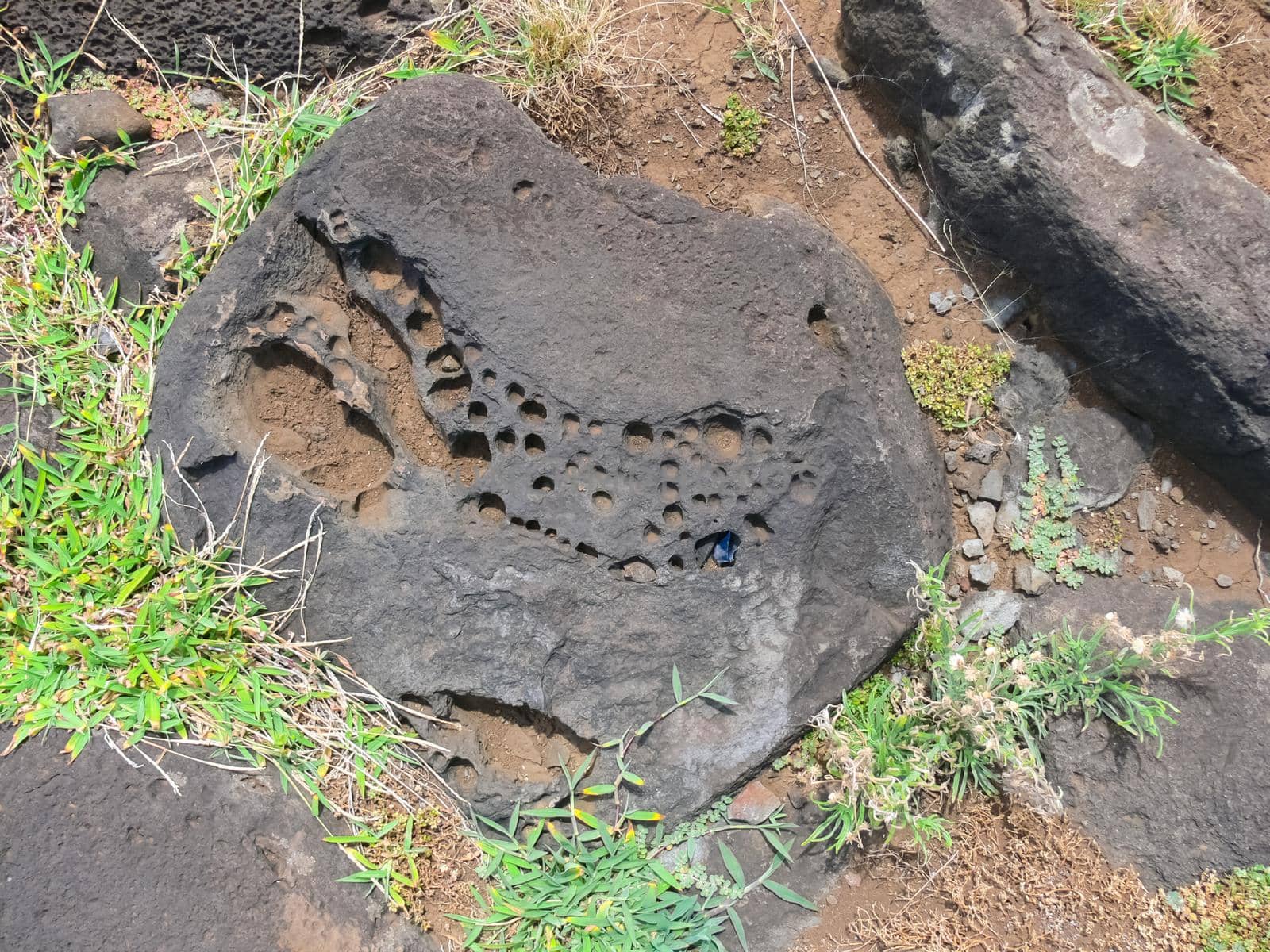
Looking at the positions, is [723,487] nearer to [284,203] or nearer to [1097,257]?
[1097,257]

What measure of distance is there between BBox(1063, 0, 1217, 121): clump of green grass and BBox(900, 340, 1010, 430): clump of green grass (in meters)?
0.95

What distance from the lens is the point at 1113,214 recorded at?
2553 mm

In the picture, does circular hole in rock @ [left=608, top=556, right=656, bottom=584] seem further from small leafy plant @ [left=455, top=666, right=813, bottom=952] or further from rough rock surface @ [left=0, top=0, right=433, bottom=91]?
rough rock surface @ [left=0, top=0, right=433, bottom=91]

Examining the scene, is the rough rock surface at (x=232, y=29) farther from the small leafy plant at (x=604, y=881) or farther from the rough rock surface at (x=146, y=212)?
the small leafy plant at (x=604, y=881)

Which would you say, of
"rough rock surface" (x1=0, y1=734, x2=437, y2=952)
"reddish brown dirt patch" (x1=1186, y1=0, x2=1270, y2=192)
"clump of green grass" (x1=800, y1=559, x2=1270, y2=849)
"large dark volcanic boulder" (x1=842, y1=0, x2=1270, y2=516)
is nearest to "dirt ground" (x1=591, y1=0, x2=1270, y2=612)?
"reddish brown dirt patch" (x1=1186, y1=0, x2=1270, y2=192)

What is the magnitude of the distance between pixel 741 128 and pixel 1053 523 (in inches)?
69.0

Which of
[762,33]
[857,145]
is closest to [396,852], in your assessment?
[857,145]

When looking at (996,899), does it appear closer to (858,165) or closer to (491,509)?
(491,509)

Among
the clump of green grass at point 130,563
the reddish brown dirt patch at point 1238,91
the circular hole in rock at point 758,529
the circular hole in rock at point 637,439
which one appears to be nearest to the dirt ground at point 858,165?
the reddish brown dirt patch at point 1238,91

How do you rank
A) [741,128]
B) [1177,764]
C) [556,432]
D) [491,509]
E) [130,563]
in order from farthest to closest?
[741,128], [130,563], [1177,764], [491,509], [556,432]

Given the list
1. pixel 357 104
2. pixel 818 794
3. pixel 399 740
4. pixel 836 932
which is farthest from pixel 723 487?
pixel 357 104

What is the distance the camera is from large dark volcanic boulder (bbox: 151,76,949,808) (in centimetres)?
250

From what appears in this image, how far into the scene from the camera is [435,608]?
2.61m

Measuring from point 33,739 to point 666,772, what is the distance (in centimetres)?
195
